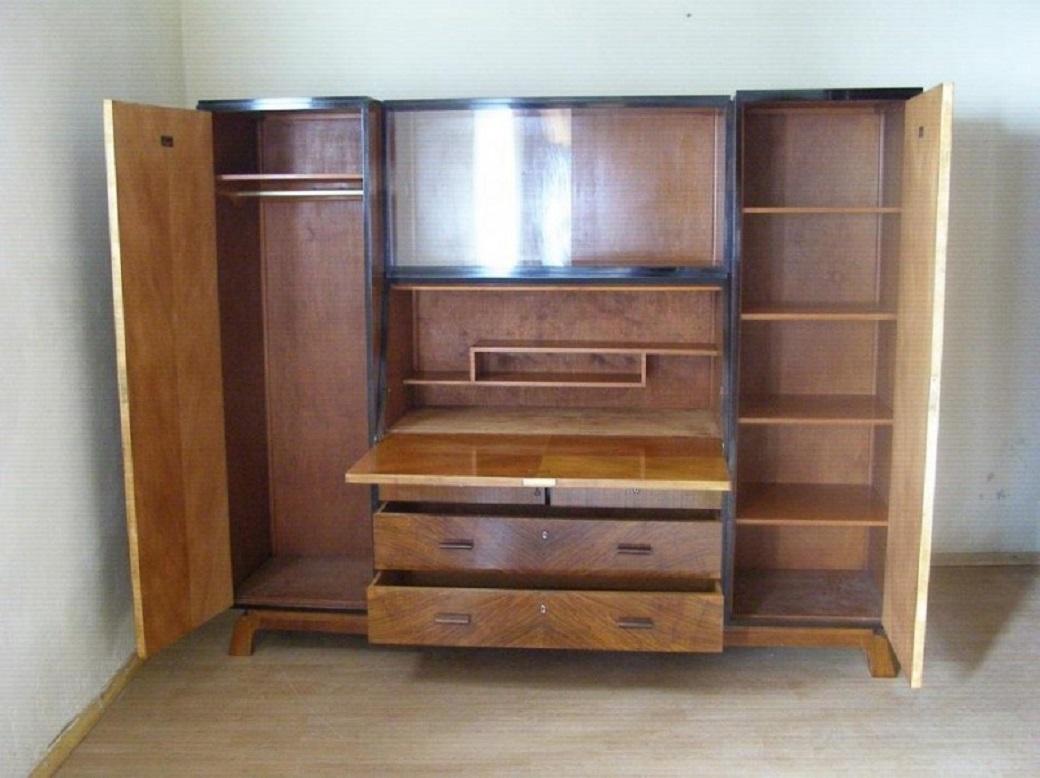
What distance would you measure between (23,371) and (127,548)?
741 millimetres

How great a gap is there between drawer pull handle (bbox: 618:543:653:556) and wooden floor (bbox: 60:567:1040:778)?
16.6 inches

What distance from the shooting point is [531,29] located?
3219mm

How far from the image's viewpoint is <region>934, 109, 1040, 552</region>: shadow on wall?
3.35 m

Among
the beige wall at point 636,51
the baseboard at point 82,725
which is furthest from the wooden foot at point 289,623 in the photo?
the beige wall at point 636,51

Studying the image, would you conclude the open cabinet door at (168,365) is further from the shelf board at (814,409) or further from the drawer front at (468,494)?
the shelf board at (814,409)

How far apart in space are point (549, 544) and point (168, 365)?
43.9 inches

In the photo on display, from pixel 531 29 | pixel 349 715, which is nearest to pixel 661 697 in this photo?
pixel 349 715

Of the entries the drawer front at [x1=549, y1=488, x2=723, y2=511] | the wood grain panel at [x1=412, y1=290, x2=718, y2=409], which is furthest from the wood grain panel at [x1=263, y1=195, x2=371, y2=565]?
the drawer front at [x1=549, y1=488, x2=723, y2=511]

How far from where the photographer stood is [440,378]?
298 centimetres

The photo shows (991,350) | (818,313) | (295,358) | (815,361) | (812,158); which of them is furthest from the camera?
(991,350)

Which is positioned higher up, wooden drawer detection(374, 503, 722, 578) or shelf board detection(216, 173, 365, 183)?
shelf board detection(216, 173, 365, 183)

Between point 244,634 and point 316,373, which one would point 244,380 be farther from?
point 244,634

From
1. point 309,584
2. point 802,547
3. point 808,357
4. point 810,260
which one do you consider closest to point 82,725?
point 309,584

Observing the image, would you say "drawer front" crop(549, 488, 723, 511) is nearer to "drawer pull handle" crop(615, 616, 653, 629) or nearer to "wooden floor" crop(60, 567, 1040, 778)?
"drawer pull handle" crop(615, 616, 653, 629)
